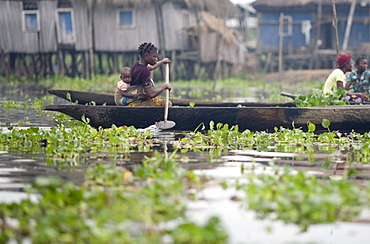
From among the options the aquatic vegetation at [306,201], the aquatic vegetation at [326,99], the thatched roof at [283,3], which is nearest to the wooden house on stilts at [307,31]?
the thatched roof at [283,3]

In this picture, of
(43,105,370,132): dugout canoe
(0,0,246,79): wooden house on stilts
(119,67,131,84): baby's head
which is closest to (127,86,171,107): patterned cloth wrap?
(119,67,131,84): baby's head

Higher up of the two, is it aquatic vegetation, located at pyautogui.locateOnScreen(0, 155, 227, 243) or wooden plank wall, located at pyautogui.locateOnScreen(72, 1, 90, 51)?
wooden plank wall, located at pyautogui.locateOnScreen(72, 1, 90, 51)

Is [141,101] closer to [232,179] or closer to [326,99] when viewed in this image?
[326,99]

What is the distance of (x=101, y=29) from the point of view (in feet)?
76.8

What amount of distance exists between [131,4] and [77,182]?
1818cm

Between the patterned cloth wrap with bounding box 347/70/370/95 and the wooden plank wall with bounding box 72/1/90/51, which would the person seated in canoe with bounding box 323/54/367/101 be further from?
the wooden plank wall with bounding box 72/1/90/51

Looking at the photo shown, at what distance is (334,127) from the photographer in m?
8.09

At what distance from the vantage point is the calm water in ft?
11.0

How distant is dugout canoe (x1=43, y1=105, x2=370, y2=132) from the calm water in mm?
352

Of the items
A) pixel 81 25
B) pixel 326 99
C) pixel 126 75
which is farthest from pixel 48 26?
pixel 326 99

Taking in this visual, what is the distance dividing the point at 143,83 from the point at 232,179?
3.65m

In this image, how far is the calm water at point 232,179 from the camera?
3.37 meters

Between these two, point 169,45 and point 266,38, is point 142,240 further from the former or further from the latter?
point 266,38

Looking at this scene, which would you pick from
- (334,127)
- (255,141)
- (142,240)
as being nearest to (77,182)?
(142,240)
